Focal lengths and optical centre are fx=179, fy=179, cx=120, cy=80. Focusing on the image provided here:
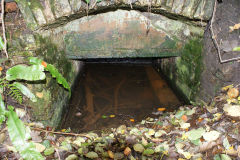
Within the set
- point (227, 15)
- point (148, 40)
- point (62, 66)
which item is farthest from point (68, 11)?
point (227, 15)

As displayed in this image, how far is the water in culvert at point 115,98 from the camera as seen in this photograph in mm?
2846

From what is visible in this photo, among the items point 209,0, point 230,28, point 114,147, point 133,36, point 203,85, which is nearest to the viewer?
point 114,147

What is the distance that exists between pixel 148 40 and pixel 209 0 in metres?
1.02

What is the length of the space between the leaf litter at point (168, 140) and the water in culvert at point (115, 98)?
25.5 inches

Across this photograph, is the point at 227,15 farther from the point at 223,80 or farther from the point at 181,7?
the point at 223,80

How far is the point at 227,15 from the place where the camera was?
2062 mm

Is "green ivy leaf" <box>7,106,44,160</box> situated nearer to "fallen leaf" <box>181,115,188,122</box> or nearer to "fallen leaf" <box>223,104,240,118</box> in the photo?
"fallen leaf" <box>181,115,188,122</box>

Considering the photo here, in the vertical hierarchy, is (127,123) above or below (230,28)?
below

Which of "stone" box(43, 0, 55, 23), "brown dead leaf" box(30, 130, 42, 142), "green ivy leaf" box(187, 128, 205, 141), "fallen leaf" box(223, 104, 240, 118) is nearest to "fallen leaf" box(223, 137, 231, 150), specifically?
"green ivy leaf" box(187, 128, 205, 141)

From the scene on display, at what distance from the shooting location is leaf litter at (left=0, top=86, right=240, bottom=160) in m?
1.61

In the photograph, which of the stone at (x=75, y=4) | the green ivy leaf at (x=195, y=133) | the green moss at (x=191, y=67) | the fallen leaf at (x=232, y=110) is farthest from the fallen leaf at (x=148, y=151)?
the stone at (x=75, y=4)

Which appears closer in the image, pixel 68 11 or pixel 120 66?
pixel 68 11

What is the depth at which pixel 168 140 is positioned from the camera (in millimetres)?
1865

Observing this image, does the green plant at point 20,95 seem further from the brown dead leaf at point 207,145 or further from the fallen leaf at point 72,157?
the brown dead leaf at point 207,145
